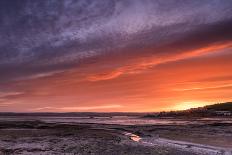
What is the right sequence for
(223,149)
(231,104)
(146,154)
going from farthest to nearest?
1. (231,104)
2. (223,149)
3. (146,154)

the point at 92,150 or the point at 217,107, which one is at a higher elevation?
the point at 217,107

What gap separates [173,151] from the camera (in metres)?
30.2

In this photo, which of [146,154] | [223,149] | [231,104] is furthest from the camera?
[231,104]

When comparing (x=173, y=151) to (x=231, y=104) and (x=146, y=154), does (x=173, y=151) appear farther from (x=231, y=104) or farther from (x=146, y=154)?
(x=231, y=104)

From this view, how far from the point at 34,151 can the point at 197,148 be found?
46.2 feet

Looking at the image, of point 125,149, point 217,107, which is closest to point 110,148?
point 125,149

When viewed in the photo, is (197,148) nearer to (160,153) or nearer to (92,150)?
(160,153)

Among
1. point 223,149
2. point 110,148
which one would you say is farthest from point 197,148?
point 110,148

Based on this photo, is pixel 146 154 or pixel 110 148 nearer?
pixel 146 154

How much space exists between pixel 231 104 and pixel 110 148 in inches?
5122

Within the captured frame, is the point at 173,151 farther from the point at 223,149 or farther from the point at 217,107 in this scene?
the point at 217,107

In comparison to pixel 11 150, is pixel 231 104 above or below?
above

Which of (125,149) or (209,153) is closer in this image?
(209,153)

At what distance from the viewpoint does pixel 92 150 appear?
31312 mm
